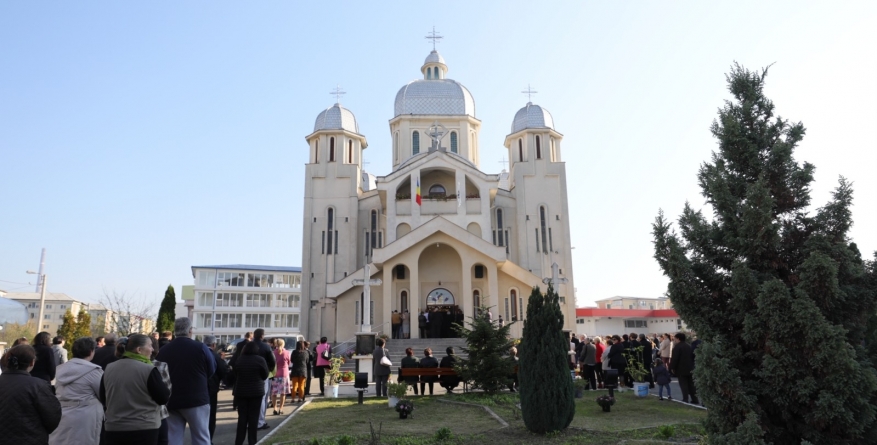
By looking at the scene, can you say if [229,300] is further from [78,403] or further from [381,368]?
[78,403]

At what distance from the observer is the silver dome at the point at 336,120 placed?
36.0 m

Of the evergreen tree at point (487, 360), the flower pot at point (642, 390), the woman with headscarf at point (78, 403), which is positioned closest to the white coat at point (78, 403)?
the woman with headscarf at point (78, 403)

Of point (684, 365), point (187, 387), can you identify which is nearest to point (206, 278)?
point (684, 365)

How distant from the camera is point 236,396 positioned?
8938mm

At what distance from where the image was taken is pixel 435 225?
28891 millimetres

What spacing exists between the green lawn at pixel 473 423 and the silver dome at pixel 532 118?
2326 cm

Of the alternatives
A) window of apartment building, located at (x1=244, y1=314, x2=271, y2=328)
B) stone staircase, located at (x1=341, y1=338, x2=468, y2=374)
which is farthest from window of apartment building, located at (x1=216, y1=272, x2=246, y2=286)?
stone staircase, located at (x1=341, y1=338, x2=468, y2=374)

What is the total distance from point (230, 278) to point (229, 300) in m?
2.57

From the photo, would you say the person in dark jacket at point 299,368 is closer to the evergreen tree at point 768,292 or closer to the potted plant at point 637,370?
the potted plant at point 637,370

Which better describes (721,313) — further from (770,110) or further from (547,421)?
(547,421)

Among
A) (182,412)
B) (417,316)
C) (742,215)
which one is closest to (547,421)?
(742,215)

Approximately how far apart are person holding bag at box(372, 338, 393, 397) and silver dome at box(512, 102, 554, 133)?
2318cm

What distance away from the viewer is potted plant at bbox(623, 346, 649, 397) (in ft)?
48.9

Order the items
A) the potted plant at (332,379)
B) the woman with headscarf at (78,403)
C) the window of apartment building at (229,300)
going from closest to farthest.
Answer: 1. the woman with headscarf at (78,403)
2. the potted plant at (332,379)
3. the window of apartment building at (229,300)
